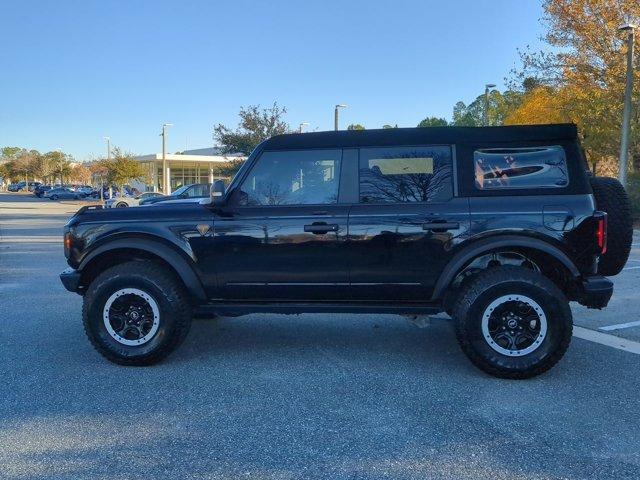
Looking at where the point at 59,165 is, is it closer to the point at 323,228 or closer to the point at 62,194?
the point at 62,194

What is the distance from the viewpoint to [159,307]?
457cm

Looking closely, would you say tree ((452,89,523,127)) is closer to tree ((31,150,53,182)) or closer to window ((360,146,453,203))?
window ((360,146,453,203))

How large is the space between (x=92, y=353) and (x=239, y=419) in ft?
6.91

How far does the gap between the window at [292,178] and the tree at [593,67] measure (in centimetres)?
1897

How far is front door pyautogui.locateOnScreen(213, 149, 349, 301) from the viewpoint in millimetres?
4496

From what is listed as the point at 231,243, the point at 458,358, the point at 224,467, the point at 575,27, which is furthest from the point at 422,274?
the point at 575,27

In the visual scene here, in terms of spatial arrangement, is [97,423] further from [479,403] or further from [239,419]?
[479,403]

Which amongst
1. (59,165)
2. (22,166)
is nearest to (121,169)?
(59,165)

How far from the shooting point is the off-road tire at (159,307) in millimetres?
4562

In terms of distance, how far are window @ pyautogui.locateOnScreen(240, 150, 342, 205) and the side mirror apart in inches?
7.0

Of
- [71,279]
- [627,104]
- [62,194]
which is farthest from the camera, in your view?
[62,194]

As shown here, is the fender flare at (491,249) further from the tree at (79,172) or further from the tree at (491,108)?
the tree at (79,172)

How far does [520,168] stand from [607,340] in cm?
217

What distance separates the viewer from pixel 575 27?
21.3 m
